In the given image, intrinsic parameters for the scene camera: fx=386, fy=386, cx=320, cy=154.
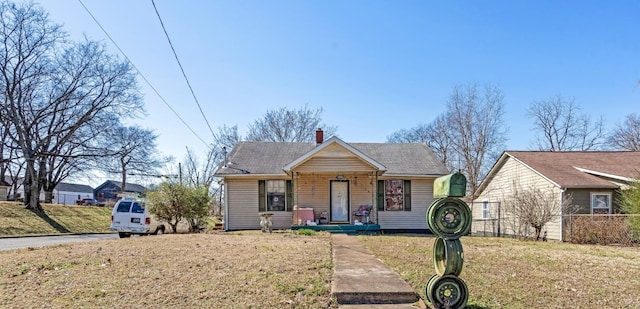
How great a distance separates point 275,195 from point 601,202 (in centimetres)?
1368

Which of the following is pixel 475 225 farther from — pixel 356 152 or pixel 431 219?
pixel 431 219

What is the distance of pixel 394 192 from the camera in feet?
54.5

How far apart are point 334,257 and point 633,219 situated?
35.8ft

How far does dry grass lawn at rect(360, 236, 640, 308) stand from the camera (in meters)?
4.82

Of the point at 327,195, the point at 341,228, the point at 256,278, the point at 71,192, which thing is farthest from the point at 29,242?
the point at 71,192

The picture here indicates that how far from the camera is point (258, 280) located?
18.3ft

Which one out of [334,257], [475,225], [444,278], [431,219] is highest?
[431,219]

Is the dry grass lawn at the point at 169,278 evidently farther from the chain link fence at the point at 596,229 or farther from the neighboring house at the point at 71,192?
the neighboring house at the point at 71,192

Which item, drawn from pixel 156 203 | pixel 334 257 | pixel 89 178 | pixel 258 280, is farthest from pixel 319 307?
pixel 89 178

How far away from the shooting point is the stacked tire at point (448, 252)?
4.44 metres

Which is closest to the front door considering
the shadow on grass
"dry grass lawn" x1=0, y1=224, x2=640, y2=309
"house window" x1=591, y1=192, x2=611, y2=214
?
"dry grass lawn" x1=0, y1=224, x2=640, y2=309

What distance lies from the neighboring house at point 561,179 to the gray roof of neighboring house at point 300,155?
3925mm

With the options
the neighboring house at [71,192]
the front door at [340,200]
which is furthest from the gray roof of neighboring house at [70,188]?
the front door at [340,200]

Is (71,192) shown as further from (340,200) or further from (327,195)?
(340,200)
